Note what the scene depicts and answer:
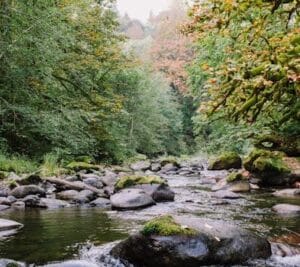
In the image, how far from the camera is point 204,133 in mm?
43406

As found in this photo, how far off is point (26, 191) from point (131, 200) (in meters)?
2.76

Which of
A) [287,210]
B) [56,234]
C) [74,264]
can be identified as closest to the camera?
[74,264]

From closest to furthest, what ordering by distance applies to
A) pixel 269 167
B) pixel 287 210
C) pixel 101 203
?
pixel 287 210, pixel 101 203, pixel 269 167

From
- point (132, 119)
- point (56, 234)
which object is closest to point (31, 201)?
point (56, 234)

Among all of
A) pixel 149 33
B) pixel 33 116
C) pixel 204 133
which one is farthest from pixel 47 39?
pixel 149 33

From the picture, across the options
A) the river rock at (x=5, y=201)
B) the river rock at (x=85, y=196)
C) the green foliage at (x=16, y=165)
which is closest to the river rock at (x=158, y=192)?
the river rock at (x=85, y=196)

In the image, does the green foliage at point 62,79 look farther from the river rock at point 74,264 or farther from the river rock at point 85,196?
the river rock at point 74,264

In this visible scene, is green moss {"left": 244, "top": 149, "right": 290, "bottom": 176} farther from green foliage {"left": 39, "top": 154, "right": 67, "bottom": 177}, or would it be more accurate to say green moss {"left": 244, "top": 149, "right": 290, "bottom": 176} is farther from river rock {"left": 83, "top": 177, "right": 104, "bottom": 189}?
green foliage {"left": 39, "top": 154, "right": 67, "bottom": 177}

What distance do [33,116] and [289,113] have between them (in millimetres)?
8887

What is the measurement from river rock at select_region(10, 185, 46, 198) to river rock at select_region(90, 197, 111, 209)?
1371 mm

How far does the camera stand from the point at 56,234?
24.0ft

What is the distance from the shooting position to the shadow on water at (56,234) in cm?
607

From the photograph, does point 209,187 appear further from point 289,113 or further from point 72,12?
point 72,12

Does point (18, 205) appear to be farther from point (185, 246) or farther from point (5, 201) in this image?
point (185, 246)
